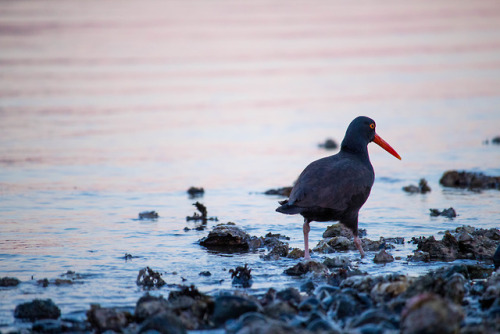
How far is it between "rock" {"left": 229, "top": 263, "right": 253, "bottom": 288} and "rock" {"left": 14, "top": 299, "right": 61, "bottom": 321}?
1.86 metres

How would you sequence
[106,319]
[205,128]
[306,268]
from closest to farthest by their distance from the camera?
[106,319] < [306,268] < [205,128]

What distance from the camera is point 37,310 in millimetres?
6184

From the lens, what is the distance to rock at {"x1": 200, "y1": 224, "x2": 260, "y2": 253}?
8.87 metres

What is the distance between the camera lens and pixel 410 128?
1803 cm

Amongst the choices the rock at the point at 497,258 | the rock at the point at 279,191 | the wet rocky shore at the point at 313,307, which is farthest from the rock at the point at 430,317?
the rock at the point at 279,191

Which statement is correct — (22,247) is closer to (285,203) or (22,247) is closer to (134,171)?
(285,203)

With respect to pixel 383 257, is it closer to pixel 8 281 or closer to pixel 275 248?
pixel 275 248

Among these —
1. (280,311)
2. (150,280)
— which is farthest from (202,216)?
(280,311)

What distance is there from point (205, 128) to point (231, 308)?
1282 centimetres

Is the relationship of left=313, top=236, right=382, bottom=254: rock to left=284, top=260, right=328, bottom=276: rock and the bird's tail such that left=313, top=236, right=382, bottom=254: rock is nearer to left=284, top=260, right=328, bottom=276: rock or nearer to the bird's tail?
the bird's tail

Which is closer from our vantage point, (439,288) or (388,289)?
(439,288)

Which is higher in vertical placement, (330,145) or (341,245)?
(330,145)

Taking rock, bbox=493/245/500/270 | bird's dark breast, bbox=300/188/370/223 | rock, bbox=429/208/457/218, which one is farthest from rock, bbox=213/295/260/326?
rock, bbox=429/208/457/218

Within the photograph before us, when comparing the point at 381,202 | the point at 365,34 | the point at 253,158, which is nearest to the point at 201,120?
the point at 253,158
